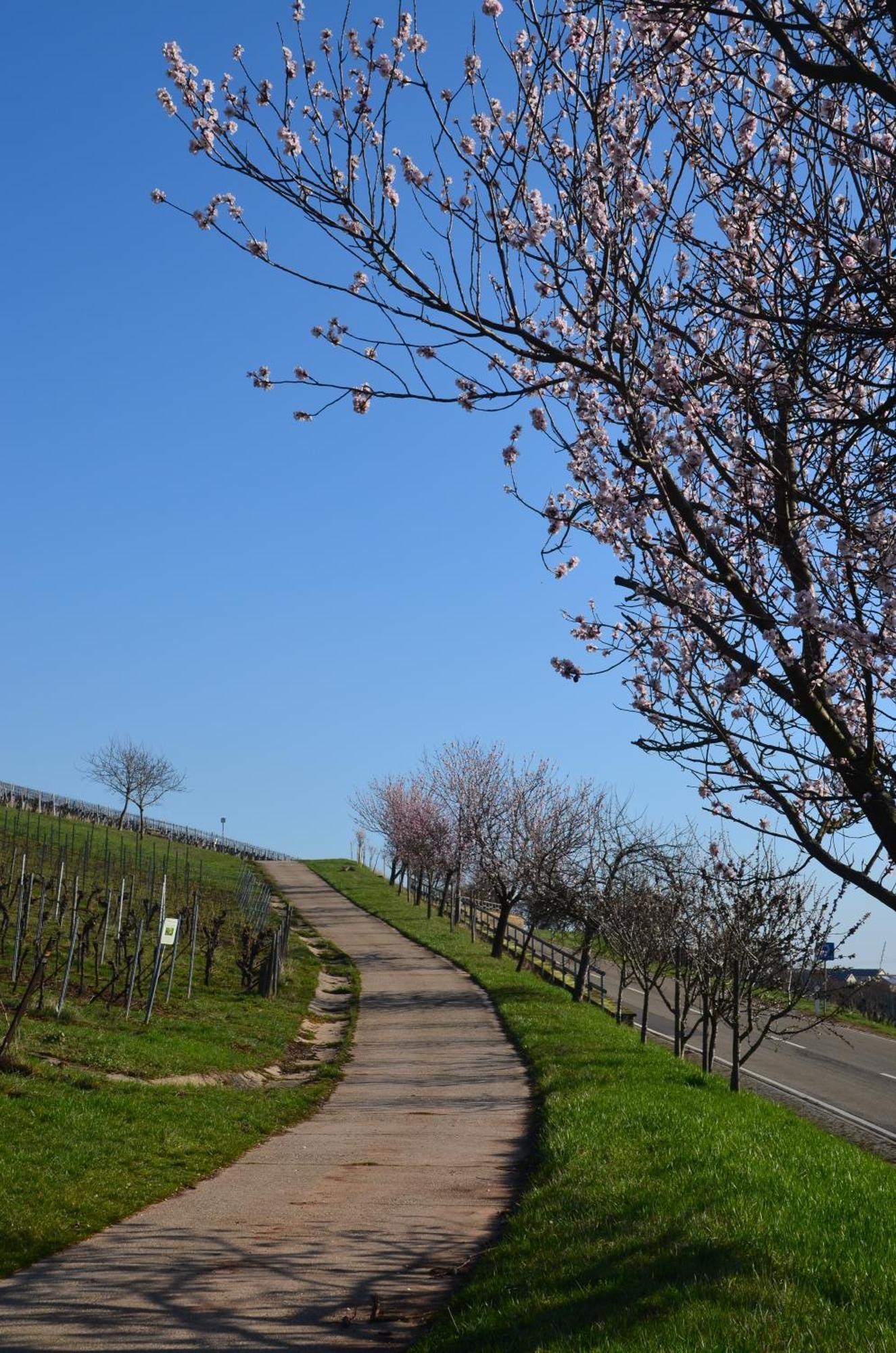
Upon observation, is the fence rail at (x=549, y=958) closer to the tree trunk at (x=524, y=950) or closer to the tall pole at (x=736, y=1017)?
the tree trunk at (x=524, y=950)

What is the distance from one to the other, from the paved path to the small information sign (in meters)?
3.65

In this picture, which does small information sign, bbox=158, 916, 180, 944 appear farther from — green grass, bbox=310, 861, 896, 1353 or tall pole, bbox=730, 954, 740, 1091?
tall pole, bbox=730, 954, 740, 1091

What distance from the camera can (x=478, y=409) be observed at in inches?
276

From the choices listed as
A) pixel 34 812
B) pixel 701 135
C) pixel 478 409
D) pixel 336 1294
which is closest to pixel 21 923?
pixel 336 1294

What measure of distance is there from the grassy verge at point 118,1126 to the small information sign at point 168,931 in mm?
1186

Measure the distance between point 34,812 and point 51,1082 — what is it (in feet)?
162

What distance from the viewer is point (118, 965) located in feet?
70.4

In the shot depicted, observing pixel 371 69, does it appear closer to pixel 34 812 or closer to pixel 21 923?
pixel 21 923

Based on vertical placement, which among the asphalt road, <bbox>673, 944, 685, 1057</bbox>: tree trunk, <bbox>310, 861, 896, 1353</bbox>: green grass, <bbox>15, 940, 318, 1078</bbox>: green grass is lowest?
the asphalt road

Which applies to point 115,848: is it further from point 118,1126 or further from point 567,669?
point 567,669

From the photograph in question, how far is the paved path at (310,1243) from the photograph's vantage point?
6125 millimetres

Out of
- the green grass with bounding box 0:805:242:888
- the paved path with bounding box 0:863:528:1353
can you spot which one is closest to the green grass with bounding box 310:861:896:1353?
the paved path with bounding box 0:863:528:1353

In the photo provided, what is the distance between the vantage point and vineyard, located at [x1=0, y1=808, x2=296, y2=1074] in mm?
14336

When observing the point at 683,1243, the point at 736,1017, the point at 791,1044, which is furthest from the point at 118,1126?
the point at 791,1044
